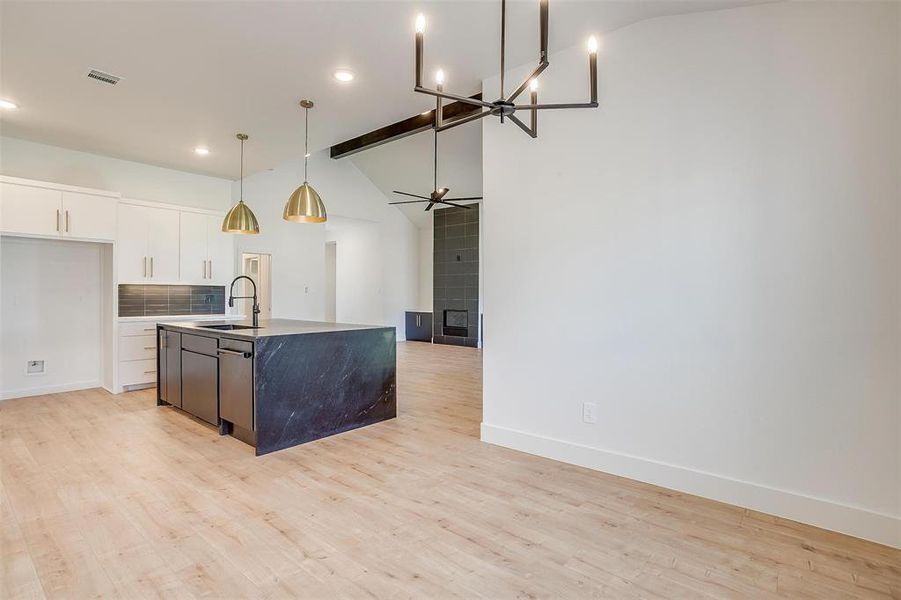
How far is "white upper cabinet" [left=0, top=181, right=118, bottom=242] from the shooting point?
4383 millimetres

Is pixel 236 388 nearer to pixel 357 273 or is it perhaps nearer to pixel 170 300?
pixel 170 300

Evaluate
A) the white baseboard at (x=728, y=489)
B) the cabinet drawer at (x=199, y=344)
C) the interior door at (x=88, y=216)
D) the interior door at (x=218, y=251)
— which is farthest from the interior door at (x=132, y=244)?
the white baseboard at (x=728, y=489)

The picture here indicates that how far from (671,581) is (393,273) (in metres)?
9.74

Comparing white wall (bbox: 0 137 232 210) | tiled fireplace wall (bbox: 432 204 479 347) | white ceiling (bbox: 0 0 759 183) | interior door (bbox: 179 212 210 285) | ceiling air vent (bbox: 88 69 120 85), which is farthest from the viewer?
tiled fireplace wall (bbox: 432 204 479 347)

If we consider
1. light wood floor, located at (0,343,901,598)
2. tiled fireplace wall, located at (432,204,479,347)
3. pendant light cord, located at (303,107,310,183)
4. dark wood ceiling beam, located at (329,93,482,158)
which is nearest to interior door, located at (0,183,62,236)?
light wood floor, located at (0,343,901,598)

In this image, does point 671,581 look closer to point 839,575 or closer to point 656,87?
point 839,575

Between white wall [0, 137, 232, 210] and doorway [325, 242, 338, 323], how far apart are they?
4.94 meters

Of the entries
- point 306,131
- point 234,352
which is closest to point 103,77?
point 306,131

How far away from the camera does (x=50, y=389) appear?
16.9 ft

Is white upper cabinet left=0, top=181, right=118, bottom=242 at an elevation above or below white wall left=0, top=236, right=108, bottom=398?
above

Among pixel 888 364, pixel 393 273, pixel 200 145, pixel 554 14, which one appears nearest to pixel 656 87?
pixel 554 14

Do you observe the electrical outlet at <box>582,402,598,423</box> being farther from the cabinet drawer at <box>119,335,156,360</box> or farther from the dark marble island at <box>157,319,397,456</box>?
the cabinet drawer at <box>119,335,156,360</box>

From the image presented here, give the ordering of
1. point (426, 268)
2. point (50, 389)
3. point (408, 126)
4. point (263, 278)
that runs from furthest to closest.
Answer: point (426, 268)
point (263, 278)
point (408, 126)
point (50, 389)

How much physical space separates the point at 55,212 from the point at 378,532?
483 centimetres
